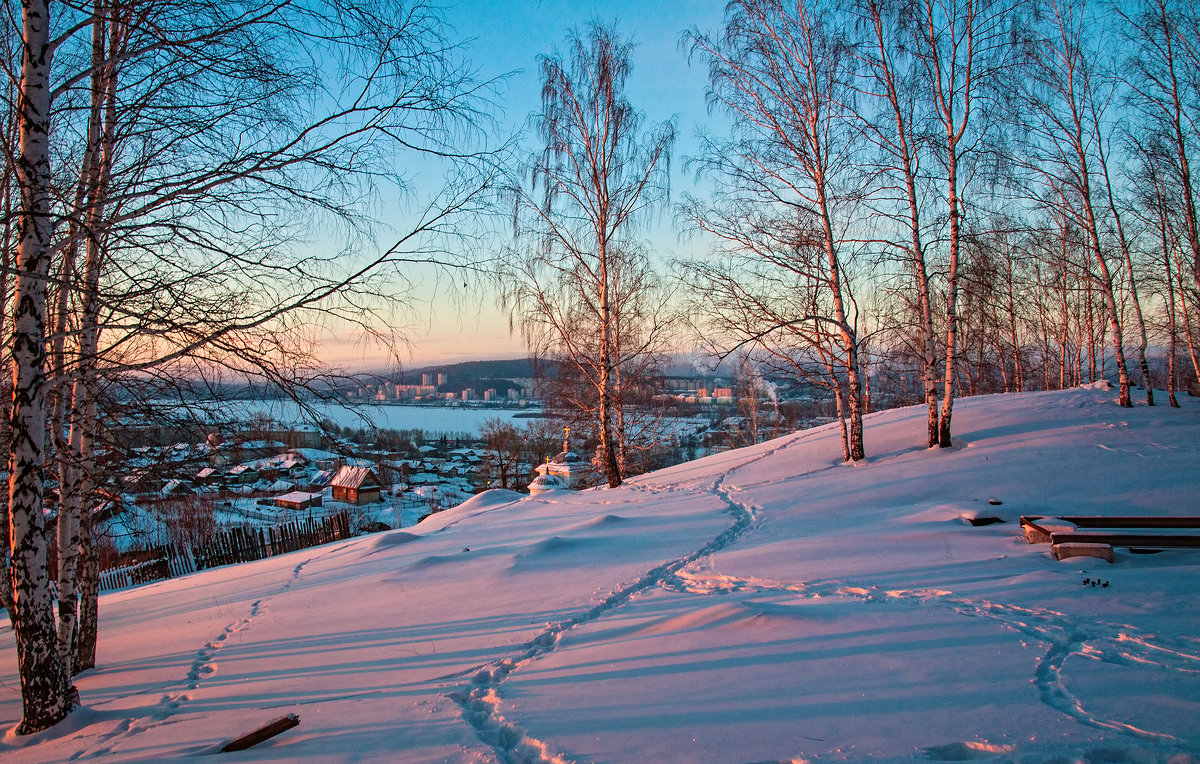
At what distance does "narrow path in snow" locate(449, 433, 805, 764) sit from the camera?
3.18m

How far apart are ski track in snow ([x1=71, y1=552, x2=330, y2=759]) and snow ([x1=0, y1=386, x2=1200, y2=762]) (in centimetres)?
4

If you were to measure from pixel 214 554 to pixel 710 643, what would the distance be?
19.6 m

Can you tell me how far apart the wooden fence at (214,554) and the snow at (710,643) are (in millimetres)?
10032

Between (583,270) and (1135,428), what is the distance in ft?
38.1

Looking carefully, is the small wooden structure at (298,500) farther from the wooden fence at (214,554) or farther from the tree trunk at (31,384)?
the tree trunk at (31,384)

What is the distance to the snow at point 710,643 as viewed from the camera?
3.13 metres

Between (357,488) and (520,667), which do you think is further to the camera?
(357,488)

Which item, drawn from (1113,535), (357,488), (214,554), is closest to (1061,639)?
(1113,535)

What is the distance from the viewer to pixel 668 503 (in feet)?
35.5

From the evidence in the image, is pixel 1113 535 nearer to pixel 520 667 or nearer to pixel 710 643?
pixel 710 643

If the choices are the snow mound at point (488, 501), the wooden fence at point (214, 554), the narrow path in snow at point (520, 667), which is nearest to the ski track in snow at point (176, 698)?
the narrow path in snow at point (520, 667)

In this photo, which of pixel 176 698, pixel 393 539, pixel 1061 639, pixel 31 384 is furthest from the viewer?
pixel 393 539

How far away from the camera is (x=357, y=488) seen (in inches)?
1527

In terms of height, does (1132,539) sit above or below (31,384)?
below
